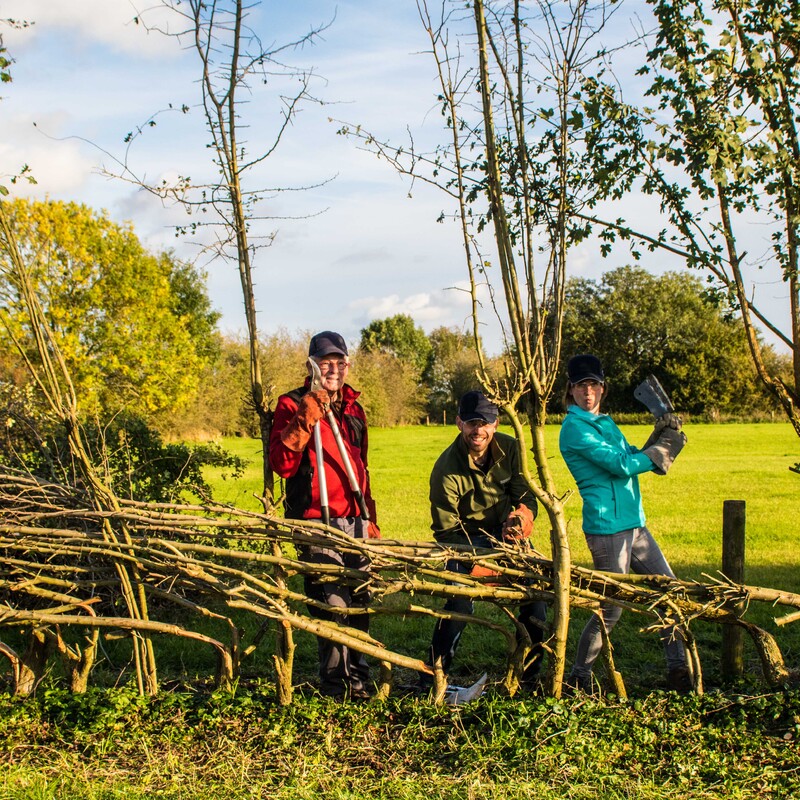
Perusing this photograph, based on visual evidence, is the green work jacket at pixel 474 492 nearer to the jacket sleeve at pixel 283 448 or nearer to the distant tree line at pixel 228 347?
the jacket sleeve at pixel 283 448

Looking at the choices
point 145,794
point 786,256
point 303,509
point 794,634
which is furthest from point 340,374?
point 794,634

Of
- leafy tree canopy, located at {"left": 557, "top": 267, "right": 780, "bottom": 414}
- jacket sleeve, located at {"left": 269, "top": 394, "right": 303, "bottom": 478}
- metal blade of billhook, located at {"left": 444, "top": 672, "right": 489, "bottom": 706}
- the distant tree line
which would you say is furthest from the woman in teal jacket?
leafy tree canopy, located at {"left": 557, "top": 267, "right": 780, "bottom": 414}

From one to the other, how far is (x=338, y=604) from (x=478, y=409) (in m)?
1.23

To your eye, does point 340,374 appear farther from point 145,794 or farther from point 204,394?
point 204,394

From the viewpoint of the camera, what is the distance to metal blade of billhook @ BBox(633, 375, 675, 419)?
4312mm

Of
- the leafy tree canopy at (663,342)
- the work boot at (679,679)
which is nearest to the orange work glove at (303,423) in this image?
the work boot at (679,679)

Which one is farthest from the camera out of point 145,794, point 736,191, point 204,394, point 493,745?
point 204,394

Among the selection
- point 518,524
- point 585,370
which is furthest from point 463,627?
point 585,370

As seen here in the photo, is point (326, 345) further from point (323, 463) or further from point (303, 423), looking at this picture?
point (323, 463)

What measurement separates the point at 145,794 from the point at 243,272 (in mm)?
2602

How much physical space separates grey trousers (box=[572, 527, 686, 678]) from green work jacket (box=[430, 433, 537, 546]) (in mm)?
426

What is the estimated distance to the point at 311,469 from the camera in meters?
4.22

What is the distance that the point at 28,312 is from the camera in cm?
364

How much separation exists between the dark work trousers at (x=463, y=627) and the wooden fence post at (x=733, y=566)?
99cm
